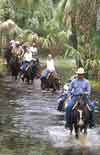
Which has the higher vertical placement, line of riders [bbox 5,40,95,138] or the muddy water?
line of riders [bbox 5,40,95,138]

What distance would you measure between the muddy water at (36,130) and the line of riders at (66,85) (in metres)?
0.45

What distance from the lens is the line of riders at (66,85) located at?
60.1 ft

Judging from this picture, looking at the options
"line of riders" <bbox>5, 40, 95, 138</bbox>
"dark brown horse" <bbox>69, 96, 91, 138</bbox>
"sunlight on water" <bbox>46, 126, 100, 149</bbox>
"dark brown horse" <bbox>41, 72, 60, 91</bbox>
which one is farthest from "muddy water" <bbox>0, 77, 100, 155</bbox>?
"dark brown horse" <bbox>41, 72, 60, 91</bbox>

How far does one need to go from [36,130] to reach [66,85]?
504cm

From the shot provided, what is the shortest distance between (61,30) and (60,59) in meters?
2.80

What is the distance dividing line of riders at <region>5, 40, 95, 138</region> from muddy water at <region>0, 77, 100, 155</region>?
0.45 m

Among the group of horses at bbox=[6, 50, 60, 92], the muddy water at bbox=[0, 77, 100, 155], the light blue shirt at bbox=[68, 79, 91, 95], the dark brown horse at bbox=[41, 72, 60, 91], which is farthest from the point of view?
the group of horses at bbox=[6, 50, 60, 92]

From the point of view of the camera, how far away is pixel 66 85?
24484 millimetres

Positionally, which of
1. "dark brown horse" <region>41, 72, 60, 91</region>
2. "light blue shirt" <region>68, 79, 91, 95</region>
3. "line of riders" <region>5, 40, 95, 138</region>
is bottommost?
"dark brown horse" <region>41, 72, 60, 91</region>

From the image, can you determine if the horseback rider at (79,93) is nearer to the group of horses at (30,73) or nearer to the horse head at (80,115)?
the horse head at (80,115)

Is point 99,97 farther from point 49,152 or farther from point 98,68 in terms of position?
point 49,152

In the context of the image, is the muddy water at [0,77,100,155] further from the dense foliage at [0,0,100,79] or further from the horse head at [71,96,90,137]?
the dense foliage at [0,0,100,79]

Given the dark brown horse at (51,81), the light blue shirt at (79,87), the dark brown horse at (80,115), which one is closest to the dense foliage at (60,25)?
the dark brown horse at (51,81)

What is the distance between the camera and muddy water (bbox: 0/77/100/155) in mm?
16500
